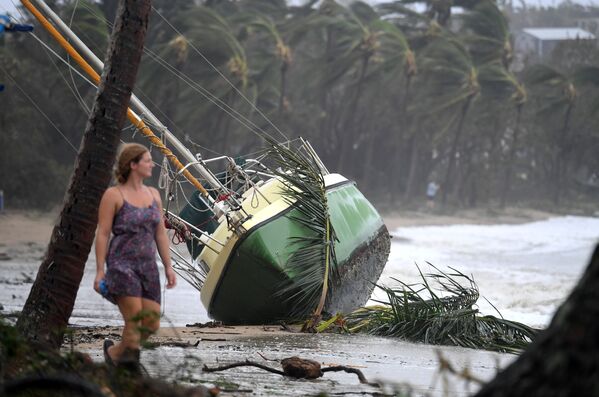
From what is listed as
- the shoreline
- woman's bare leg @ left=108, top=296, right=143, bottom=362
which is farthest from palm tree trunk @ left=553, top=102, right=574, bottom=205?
woman's bare leg @ left=108, top=296, right=143, bottom=362

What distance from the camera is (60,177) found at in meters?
34.9

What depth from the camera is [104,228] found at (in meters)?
6.03

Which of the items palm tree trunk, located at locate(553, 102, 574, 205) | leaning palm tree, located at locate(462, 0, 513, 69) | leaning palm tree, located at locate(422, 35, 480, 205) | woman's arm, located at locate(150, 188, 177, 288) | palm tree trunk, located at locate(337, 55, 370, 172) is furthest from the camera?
palm tree trunk, located at locate(553, 102, 574, 205)

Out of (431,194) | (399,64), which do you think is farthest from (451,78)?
(431,194)

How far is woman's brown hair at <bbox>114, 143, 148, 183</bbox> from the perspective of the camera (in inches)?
241

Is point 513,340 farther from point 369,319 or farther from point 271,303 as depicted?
Result: point 271,303

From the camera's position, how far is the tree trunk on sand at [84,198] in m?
7.07

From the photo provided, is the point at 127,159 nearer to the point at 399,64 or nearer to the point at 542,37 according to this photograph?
the point at 399,64

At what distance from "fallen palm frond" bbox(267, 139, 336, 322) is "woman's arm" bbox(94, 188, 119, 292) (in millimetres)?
5616

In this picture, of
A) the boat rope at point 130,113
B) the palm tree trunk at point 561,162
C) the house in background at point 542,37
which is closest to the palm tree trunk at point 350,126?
the palm tree trunk at point 561,162

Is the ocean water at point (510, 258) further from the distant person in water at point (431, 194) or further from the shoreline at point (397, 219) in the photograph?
the distant person in water at point (431, 194)

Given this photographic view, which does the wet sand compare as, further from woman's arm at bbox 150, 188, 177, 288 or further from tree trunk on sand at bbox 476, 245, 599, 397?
tree trunk on sand at bbox 476, 245, 599, 397

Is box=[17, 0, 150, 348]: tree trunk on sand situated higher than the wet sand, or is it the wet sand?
box=[17, 0, 150, 348]: tree trunk on sand

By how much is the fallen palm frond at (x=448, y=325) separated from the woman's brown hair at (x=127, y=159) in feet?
15.6
